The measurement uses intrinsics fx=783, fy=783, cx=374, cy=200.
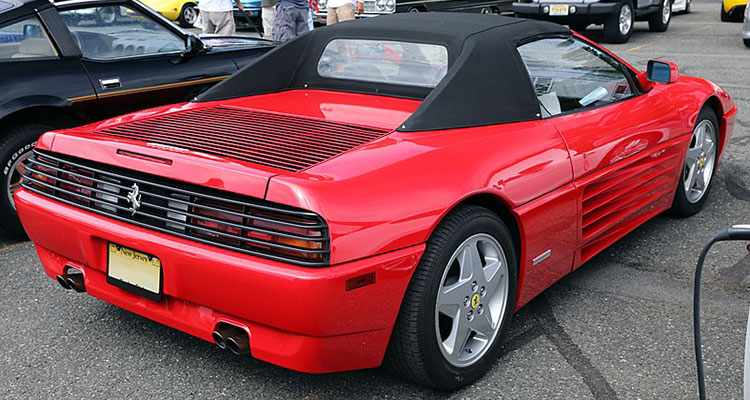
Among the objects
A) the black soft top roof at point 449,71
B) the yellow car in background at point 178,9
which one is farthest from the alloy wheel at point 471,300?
the yellow car in background at point 178,9

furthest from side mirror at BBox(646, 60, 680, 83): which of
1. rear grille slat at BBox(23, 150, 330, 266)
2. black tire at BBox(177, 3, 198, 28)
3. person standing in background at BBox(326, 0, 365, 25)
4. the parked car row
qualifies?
black tire at BBox(177, 3, 198, 28)

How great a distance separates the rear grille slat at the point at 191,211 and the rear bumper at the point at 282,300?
4 cm

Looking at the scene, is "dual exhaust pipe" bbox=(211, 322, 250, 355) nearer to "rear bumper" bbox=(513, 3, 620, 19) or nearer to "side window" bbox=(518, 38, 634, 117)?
"side window" bbox=(518, 38, 634, 117)

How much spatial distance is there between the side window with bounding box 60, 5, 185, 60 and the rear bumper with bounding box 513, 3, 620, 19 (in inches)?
333

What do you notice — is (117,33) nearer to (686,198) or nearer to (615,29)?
(686,198)

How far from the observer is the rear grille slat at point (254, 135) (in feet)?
9.05

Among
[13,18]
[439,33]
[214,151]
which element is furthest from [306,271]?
[13,18]

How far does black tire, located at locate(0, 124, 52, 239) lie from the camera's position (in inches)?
174

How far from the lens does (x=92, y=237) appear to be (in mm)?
2875

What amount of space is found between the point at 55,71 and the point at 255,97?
5.14ft

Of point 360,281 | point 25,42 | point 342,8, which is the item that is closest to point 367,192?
point 360,281

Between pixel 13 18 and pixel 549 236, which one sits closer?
pixel 549 236

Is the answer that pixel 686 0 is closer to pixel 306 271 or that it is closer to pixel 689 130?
pixel 689 130

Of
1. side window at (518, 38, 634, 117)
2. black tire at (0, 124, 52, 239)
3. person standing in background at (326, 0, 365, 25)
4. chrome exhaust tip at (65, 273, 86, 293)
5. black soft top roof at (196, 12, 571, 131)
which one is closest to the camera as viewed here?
chrome exhaust tip at (65, 273, 86, 293)
